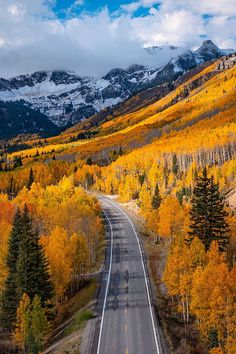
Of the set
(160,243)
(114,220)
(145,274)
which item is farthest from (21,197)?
(145,274)

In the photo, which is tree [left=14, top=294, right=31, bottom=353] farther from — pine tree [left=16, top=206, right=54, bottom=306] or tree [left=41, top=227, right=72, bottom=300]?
tree [left=41, top=227, right=72, bottom=300]

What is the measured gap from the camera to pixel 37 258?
201ft

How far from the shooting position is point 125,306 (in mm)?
64000

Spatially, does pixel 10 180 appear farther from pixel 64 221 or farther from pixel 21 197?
pixel 64 221

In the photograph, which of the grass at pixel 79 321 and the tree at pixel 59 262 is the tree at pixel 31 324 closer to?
the grass at pixel 79 321

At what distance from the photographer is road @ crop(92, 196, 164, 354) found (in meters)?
50.9

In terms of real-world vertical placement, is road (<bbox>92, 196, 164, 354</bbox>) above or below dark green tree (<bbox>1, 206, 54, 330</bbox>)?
below

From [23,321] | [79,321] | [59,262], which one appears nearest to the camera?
[23,321]

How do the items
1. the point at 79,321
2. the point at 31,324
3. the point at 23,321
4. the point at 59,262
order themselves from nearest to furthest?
the point at 23,321, the point at 31,324, the point at 79,321, the point at 59,262

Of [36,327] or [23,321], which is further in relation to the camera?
[23,321]

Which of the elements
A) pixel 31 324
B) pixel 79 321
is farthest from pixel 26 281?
pixel 79 321

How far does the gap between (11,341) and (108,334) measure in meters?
20.4

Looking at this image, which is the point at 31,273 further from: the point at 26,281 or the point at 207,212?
the point at 207,212

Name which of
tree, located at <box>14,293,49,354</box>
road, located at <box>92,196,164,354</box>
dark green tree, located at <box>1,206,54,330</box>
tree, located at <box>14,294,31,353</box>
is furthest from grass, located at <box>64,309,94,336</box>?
tree, located at <box>14,294,31,353</box>
